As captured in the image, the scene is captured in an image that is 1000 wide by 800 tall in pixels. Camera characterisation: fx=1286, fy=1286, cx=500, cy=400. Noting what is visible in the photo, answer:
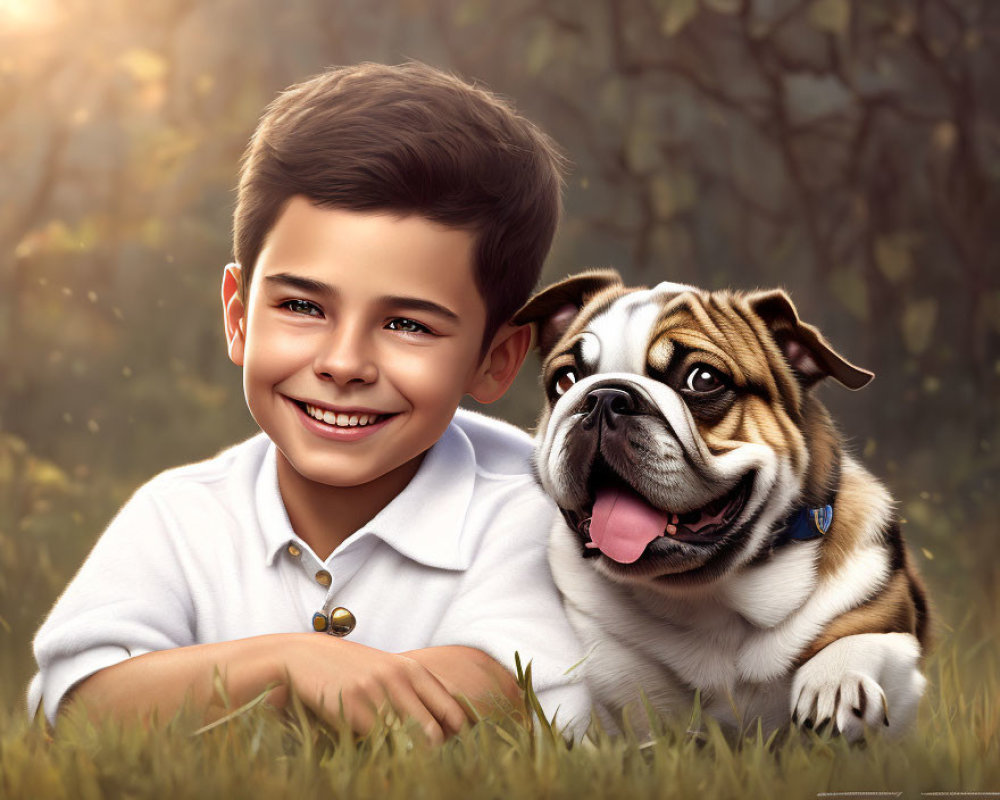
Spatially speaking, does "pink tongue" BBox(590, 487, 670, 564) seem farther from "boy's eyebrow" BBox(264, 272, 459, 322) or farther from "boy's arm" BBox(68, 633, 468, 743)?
"boy's eyebrow" BBox(264, 272, 459, 322)

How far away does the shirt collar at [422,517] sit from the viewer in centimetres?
282

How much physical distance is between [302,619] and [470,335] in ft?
2.36

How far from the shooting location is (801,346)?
2.64 metres

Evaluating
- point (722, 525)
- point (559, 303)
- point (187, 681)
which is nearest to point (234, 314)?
point (559, 303)

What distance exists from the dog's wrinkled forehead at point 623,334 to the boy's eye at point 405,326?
35 cm

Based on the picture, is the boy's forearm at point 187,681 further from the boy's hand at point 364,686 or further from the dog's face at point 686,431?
the dog's face at point 686,431

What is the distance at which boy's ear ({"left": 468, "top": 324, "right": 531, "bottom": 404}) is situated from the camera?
9.78 feet

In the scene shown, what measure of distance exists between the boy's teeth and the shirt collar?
0.23 m

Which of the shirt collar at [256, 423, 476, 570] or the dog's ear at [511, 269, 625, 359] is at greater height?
the dog's ear at [511, 269, 625, 359]

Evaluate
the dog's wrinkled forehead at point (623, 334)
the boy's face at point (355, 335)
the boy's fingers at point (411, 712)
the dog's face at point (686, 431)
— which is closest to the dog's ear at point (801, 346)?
the dog's face at point (686, 431)

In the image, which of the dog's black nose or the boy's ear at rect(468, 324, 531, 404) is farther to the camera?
the boy's ear at rect(468, 324, 531, 404)

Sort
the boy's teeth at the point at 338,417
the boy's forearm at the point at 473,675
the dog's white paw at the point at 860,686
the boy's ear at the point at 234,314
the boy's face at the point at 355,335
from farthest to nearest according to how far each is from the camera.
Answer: the boy's ear at the point at 234,314, the boy's teeth at the point at 338,417, the boy's face at the point at 355,335, the boy's forearm at the point at 473,675, the dog's white paw at the point at 860,686

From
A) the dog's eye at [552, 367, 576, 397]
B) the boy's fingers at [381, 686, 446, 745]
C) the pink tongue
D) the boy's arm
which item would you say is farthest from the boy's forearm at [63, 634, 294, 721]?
the dog's eye at [552, 367, 576, 397]

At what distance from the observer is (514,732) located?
2.43 m
